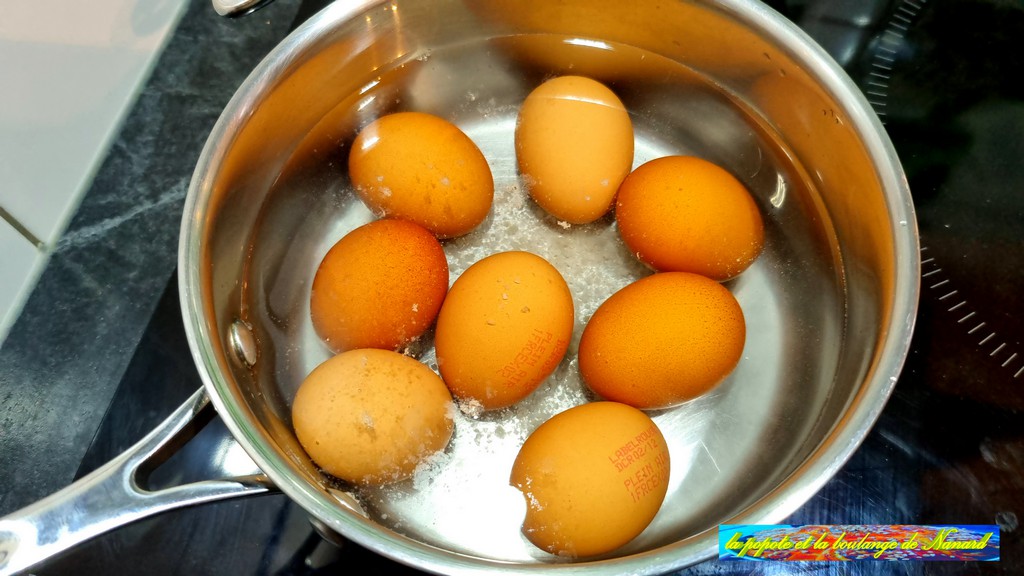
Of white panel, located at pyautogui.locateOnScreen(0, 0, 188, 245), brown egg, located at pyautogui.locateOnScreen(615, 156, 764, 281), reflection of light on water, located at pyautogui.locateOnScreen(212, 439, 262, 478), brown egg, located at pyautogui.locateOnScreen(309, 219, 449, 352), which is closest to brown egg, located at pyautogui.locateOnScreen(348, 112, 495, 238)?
brown egg, located at pyautogui.locateOnScreen(309, 219, 449, 352)

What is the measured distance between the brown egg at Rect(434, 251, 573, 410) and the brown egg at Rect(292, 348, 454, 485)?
0.04 metres

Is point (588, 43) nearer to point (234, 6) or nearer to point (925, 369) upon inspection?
point (234, 6)

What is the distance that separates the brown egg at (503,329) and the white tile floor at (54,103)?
61 centimetres

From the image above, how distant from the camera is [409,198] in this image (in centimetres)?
79

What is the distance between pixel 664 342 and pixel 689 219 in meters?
0.15

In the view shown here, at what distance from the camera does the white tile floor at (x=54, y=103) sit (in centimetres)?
87

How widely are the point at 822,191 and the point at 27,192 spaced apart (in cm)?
101

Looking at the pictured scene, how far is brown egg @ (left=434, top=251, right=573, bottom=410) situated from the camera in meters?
0.69

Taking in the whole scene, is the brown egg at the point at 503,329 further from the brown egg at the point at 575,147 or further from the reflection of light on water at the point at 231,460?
the reflection of light on water at the point at 231,460

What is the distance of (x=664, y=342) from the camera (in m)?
0.68

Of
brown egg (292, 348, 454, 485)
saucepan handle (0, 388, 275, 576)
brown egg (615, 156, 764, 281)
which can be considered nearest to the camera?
saucepan handle (0, 388, 275, 576)

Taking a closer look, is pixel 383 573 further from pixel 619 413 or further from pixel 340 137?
pixel 340 137

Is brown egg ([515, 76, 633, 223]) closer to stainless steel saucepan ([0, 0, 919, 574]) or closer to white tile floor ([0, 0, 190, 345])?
stainless steel saucepan ([0, 0, 919, 574])

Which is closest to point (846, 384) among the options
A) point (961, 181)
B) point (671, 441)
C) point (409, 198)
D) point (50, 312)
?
point (671, 441)
